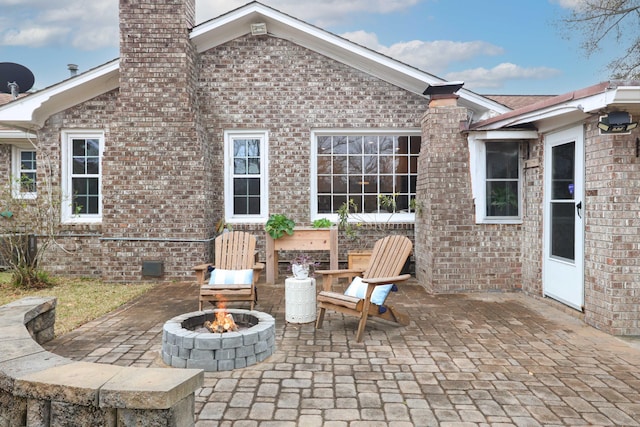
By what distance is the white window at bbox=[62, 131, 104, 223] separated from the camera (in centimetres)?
887

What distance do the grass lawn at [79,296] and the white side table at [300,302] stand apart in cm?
245

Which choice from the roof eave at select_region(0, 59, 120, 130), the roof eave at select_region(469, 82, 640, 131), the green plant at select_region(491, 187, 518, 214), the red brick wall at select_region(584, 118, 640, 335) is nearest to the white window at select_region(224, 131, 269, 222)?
the roof eave at select_region(0, 59, 120, 130)

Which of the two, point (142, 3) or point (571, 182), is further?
point (142, 3)

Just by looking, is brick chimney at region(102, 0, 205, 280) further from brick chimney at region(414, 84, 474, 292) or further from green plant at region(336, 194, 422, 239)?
brick chimney at region(414, 84, 474, 292)

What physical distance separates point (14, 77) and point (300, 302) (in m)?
10.3

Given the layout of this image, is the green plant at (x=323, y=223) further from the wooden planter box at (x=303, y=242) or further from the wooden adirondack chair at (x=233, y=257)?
the wooden adirondack chair at (x=233, y=257)

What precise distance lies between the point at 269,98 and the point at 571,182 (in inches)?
211

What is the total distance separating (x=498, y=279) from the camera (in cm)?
718

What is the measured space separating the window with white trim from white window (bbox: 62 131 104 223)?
23.3ft

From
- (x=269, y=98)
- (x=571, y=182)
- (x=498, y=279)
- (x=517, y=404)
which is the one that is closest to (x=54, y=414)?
(x=517, y=404)

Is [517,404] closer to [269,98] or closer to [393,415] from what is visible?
[393,415]

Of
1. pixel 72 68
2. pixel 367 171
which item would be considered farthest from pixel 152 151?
pixel 72 68

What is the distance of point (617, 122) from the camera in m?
4.59

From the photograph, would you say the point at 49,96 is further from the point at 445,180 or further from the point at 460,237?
the point at 460,237
